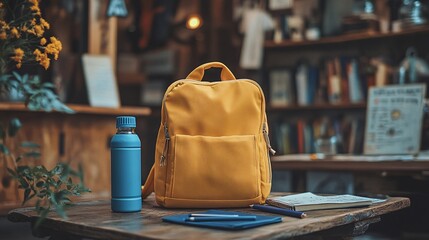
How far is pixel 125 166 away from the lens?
141 centimetres

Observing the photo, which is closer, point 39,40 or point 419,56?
point 39,40

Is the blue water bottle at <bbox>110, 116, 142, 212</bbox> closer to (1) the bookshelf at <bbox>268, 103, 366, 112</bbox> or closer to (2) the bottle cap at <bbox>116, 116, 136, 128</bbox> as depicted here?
(2) the bottle cap at <bbox>116, 116, 136, 128</bbox>

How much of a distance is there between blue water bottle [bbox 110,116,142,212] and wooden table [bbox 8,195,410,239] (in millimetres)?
37

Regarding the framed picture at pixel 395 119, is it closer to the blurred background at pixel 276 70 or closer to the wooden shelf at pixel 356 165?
the blurred background at pixel 276 70

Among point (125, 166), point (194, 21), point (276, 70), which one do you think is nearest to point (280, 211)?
point (125, 166)

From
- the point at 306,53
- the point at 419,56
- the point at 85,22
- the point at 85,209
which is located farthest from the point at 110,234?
the point at 306,53

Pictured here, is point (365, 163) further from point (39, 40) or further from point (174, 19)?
point (174, 19)

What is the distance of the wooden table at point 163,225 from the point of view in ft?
3.60

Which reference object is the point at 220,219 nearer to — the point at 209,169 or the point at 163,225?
the point at 163,225

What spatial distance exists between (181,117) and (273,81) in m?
3.19

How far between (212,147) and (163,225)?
314 millimetres

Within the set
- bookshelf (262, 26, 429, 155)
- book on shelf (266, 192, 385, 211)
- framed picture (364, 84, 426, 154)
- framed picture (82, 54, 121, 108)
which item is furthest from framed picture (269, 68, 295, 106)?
book on shelf (266, 192, 385, 211)

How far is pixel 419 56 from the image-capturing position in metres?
4.12

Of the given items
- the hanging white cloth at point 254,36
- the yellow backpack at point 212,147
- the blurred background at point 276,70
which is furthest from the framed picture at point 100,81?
the yellow backpack at point 212,147
